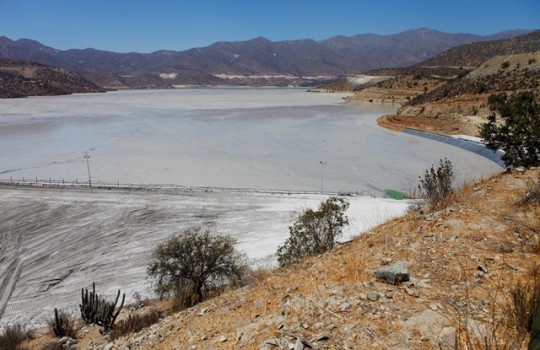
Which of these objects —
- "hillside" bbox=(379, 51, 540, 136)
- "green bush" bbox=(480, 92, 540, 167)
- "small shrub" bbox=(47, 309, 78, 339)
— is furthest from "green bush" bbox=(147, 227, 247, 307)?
"hillside" bbox=(379, 51, 540, 136)

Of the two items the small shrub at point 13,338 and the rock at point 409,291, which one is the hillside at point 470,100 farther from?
the small shrub at point 13,338

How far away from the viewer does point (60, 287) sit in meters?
13.5

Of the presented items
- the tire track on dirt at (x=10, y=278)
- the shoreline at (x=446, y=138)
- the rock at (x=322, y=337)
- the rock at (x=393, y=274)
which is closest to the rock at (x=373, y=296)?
the rock at (x=393, y=274)

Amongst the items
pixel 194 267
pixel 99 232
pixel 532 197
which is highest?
pixel 532 197

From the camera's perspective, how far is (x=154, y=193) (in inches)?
874

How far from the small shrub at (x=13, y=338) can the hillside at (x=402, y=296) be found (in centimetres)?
475

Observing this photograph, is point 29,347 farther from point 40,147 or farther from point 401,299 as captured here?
point 40,147

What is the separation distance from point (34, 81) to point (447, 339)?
6627 inches

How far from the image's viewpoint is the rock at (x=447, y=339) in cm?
313

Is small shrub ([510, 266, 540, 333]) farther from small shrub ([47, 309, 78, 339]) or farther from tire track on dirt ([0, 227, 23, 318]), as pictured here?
tire track on dirt ([0, 227, 23, 318])

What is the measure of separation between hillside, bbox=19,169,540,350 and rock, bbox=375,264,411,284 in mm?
87

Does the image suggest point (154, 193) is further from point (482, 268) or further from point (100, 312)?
point (482, 268)

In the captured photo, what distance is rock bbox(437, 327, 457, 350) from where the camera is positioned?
3.13 metres

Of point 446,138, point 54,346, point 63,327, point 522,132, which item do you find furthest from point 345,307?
point 446,138
